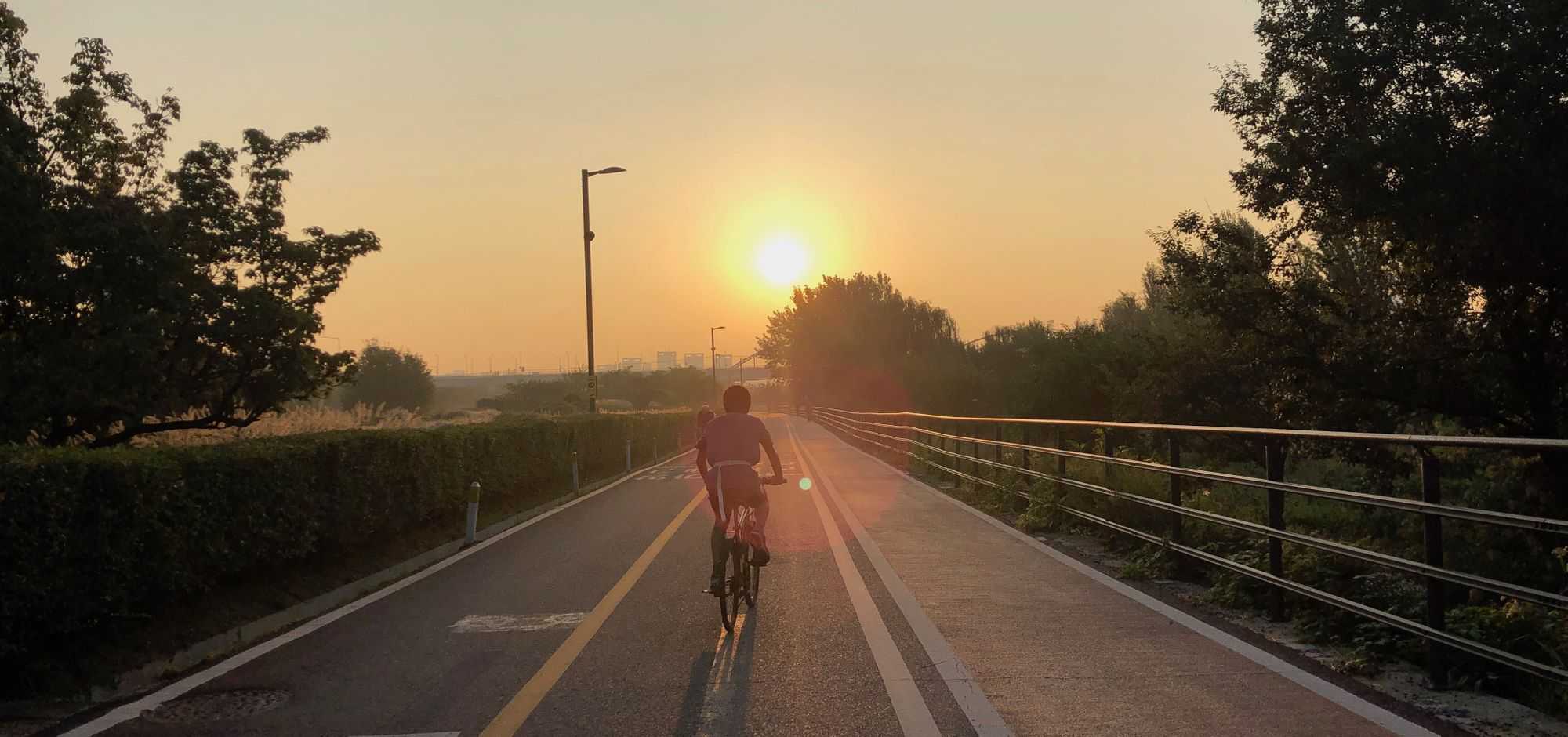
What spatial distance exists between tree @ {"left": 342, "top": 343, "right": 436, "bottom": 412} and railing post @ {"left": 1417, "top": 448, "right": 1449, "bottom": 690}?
99.8 metres

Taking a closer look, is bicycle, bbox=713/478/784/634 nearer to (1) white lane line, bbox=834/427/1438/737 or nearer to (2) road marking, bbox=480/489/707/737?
(2) road marking, bbox=480/489/707/737

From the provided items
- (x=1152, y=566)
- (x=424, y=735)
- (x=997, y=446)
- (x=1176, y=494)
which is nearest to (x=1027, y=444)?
(x=997, y=446)

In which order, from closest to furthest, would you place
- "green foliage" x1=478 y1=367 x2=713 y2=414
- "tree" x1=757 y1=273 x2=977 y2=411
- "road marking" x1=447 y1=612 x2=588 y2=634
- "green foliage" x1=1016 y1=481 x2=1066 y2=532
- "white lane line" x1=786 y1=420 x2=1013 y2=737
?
"white lane line" x1=786 y1=420 x2=1013 y2=737 → "road marking" x1=447 y1=612 x2=588 y2=634 → "green foliage" x1=1016 y1=481 x2=1066 y2=532 → "tree" x1=757 y1=273 x2=977 y2=411 → "green foliage" x1=478 y1=367 x2=713 y2=414

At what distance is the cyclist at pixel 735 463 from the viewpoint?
27.5ft

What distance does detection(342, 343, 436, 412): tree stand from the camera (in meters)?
99.9

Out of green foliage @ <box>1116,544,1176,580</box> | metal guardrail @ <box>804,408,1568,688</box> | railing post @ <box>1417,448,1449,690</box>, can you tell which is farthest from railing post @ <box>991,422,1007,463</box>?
railing post @ <box>1417,448,1449,690</box>

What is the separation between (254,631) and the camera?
27.0 feet

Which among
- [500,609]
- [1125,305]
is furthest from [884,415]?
[1125,305]

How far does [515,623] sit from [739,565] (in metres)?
1.77

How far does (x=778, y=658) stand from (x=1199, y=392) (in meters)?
29.0

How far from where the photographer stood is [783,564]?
35.9 ft

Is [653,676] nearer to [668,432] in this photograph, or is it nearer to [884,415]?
[884,415]

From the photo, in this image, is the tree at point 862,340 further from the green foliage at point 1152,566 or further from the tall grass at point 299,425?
the green foliage at point 1152,566

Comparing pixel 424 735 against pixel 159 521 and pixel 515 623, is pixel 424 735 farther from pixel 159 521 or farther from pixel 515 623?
pixel 159 521
